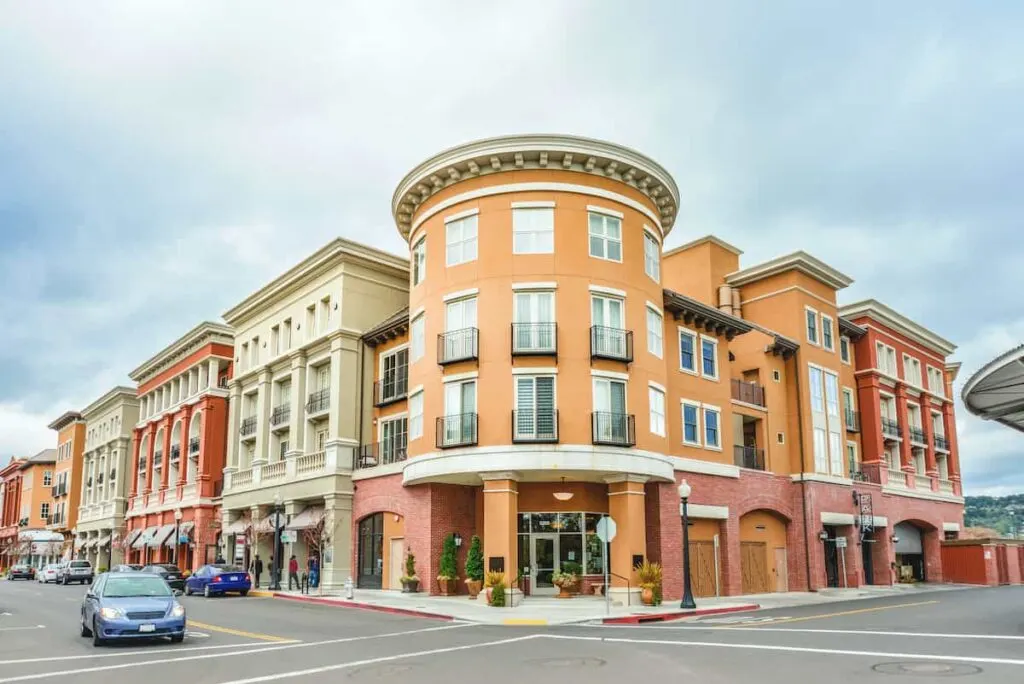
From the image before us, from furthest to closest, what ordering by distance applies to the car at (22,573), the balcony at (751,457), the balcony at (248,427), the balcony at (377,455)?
the car at (22,573), the balcony at (248,427), the balcony at (751,457), the balcony at (377,455)

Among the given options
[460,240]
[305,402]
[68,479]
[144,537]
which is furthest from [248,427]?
[68,479]

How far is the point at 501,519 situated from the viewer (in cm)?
2967

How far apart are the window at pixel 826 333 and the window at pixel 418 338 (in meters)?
21.3

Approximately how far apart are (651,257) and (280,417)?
22.3 meters

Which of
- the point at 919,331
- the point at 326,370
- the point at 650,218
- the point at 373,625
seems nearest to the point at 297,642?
the point at 373,625

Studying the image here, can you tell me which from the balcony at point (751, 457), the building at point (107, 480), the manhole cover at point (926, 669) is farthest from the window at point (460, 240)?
the building at point (107, 480)

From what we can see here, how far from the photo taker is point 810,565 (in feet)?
131

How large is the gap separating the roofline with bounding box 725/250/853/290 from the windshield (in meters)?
32.1

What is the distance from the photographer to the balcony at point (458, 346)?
30844 mm

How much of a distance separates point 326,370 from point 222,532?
43.9 feet

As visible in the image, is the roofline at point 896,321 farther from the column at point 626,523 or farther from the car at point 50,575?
the car at point 50,575

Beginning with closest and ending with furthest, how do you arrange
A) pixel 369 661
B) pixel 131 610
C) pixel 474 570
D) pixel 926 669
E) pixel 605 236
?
pixel 926 669, pixel 369 661, pixel 131 610, pixel 474 570, pixel 605 236

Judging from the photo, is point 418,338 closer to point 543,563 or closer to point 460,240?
point 460,240

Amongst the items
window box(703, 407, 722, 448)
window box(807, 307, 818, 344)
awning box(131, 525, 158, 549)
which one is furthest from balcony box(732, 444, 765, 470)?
awning box(131, 525, 158, 549)
